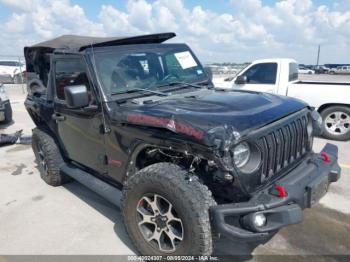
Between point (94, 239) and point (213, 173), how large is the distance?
5.52 feet

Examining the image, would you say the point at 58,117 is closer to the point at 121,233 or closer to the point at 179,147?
the point at 121,233

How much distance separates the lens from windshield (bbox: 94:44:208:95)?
3408 mm

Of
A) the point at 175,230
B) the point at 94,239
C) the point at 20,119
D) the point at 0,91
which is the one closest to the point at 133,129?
the point at 175,230

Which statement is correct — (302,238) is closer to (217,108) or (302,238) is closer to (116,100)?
(217,108)

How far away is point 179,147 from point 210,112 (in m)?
0.44

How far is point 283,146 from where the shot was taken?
284 centimetres

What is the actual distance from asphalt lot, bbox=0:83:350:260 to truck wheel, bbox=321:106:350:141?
2.28 meters

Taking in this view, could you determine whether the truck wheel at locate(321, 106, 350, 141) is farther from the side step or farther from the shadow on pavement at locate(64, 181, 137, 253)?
the side step

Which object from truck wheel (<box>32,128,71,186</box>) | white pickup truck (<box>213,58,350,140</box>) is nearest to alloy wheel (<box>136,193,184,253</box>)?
truck wheel (<box>32,128,71,186</box>)

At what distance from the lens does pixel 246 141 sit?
2.47 meters

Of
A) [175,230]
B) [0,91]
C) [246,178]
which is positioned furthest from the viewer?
[0,91]

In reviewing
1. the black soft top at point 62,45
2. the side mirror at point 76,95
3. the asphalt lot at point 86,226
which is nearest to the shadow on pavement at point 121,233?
the asphalt lot at point 86,226

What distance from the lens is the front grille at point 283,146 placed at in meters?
2.62

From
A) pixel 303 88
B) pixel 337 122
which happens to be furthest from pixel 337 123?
pixel 303 88
